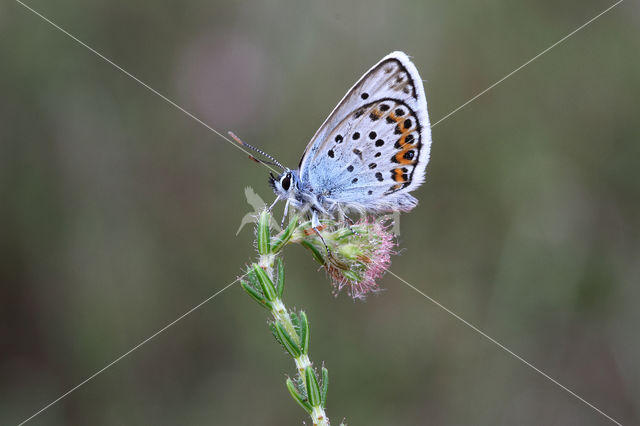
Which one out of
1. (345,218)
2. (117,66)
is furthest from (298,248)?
(117,66)

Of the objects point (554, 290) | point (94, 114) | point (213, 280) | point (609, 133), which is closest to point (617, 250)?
point (554, 290)

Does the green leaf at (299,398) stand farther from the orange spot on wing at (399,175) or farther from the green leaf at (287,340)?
the orange spot on wing at (399,175)

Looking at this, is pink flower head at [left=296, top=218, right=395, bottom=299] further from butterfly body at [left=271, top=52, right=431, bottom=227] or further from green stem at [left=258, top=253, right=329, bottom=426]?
green stem at [left=258, top=253, right=329, bottom=426]

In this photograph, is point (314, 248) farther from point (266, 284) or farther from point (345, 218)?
point (266, 284)

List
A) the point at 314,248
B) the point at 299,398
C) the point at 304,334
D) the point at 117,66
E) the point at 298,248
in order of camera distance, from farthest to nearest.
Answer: the point at 298,248 → the point at 117,66 → the point at 314,248 → the point at 304,334 → the point at 299,398

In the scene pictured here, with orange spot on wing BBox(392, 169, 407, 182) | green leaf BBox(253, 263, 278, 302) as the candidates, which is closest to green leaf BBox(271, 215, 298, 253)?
green leaf BBox(253, 263, 278, 302)

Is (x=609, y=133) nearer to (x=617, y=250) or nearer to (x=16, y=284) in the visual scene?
(x=617, y=250)
